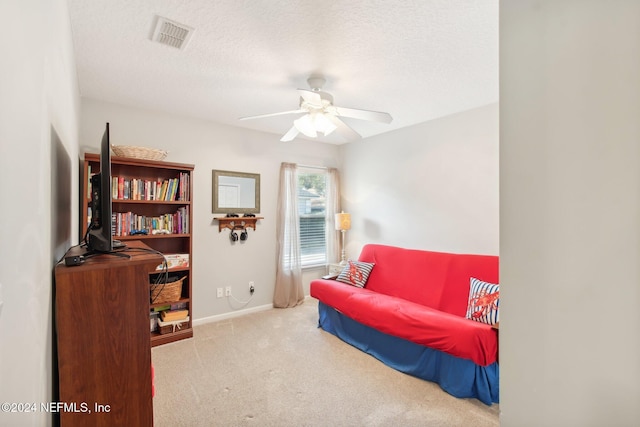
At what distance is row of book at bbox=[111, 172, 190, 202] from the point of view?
111 inches

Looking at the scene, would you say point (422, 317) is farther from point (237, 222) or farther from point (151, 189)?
point (151, 189)

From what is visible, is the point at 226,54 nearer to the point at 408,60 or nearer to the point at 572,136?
the point at 408,60

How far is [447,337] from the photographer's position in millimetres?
2096

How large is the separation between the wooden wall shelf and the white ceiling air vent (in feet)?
6.76

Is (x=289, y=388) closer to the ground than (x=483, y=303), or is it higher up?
closer to the ground

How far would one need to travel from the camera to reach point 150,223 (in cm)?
301

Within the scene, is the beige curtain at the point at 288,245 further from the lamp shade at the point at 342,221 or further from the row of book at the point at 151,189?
the row of book at the point at 151,189

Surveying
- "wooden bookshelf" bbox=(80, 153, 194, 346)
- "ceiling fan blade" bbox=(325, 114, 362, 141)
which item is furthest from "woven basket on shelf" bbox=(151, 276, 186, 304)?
"ceiling fan blade" bbox=(325, 114, 362, 141)

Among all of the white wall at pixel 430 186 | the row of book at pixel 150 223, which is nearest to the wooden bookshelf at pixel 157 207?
the row of book at pixel 150 223

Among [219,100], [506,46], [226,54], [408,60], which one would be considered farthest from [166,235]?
[506,46]

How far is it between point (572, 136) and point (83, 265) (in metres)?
1.51

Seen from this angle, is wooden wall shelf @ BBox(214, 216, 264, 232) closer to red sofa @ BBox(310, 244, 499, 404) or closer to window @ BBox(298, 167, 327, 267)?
window @ BBox(298, 167, 327, 267)

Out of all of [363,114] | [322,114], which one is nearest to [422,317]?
[363,114]

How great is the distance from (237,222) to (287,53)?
228 cm
